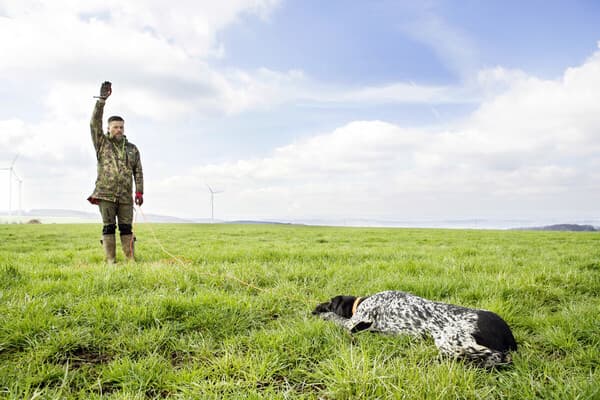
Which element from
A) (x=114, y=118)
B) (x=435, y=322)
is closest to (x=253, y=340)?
(x=435, y=322)

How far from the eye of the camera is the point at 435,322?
11.5 ft

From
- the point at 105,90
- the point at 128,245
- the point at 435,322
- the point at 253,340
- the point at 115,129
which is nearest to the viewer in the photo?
the point at 435,322

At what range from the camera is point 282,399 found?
257 cm

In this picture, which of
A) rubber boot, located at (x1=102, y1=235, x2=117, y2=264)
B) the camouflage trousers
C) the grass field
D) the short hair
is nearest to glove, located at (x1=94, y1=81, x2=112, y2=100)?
the short hair

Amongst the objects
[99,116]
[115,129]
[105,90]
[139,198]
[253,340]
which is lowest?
[253,340]

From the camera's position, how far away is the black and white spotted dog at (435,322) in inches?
122

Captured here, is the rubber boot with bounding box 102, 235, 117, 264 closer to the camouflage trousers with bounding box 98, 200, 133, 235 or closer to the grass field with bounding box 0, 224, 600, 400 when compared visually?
the camouflage trousers with bounding box 98, 200, 133, 235

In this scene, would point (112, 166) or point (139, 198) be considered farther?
point (139, 198)

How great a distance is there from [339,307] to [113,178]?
5.74 m

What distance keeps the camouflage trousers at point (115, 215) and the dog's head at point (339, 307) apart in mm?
5338

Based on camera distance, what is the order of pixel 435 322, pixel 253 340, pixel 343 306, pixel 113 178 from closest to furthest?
pixel 435 322, pixel 253 340, pixel 343 306, pixel 113 178

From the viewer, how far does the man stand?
7.35 meters

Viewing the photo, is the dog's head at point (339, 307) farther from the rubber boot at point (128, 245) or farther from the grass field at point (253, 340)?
the rubber boot at point (128, 245)

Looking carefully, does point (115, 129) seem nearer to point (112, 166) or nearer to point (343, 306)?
point (112, 166)
